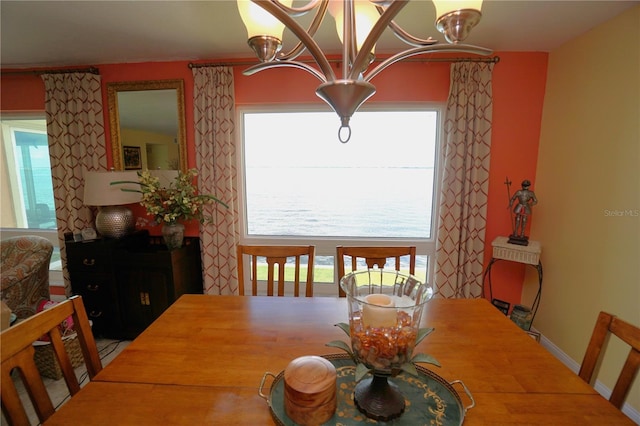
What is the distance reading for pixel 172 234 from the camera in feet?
7.48

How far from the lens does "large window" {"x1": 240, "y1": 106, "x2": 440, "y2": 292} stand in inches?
99.1

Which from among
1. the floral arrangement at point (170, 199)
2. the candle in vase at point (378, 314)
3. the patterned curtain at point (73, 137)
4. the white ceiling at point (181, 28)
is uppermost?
the white ceiling at point (181, 28)

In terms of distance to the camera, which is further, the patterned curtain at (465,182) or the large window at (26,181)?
the large window at (26,181)

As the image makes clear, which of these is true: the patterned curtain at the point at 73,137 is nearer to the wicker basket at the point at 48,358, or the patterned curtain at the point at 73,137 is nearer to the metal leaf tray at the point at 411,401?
the wicker basket at the point at 48,358

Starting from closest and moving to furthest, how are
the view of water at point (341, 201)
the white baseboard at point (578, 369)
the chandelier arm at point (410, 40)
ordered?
the chandelier arm at point (410, 40) < the white baseboard at point (578, 369) < the view of water at point (341, 201)

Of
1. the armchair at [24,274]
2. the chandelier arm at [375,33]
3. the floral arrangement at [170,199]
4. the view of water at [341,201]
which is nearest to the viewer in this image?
the chandelier arm at [375,33]

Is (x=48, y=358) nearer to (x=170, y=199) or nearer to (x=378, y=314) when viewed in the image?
(x=170, y=199)

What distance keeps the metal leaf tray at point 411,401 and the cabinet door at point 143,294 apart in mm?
1765

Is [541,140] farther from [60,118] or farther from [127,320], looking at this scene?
[60,118]

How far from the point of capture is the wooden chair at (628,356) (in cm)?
83

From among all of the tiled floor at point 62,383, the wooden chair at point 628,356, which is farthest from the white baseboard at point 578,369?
the tiled floor at point 62,383

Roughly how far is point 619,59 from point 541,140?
698 millimetres

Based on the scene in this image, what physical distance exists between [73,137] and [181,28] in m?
1.56

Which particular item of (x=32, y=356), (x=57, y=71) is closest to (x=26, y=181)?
(x=57, y=71)
